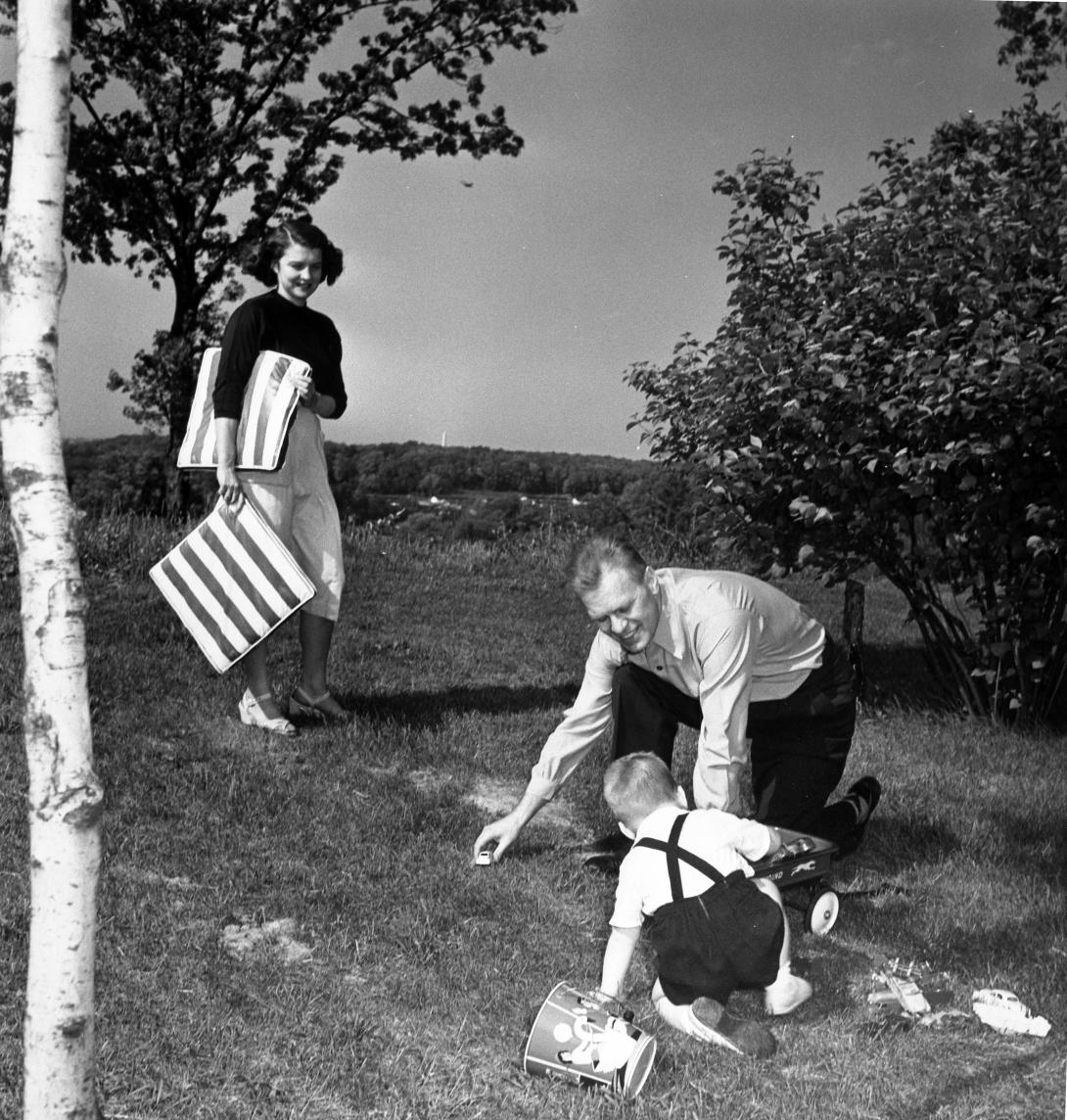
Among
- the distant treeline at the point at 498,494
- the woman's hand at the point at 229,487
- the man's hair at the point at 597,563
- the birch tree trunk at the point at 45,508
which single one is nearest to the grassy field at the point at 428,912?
the birch tree trunk at the point at 45,508

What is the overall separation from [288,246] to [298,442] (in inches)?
32.7

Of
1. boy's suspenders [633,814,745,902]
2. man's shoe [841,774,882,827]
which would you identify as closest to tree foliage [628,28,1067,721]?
man's shoe [841,774,882,827]

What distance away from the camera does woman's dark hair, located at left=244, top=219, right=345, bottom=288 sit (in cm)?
561

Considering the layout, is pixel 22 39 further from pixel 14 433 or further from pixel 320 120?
pixel 320 120

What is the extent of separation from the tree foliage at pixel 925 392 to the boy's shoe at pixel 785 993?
3133mm

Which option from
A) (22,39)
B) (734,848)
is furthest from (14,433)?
(734,848)

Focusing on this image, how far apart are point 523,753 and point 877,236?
3216mm

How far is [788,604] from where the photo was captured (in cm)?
445

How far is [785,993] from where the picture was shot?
3.71 meters

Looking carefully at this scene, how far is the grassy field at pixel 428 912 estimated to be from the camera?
332cm

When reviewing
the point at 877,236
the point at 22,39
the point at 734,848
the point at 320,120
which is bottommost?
the point at 734,848

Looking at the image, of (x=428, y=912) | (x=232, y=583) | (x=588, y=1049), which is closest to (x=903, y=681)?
(x=232, y=583)

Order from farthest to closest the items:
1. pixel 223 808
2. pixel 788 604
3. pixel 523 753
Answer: pixel 523 753 < pixel 223 808 < pixel 788 604

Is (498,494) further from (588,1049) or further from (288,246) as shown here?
(588,1049)
